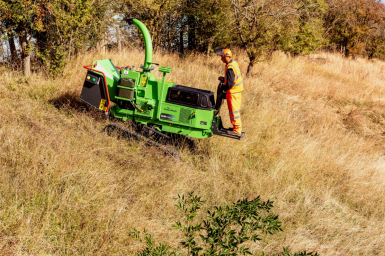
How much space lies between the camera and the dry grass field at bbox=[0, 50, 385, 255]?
311 cm

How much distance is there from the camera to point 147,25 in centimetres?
1248

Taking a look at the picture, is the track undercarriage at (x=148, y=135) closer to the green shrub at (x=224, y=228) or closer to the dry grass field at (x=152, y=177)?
the dry grass field at (x=152, y=177)

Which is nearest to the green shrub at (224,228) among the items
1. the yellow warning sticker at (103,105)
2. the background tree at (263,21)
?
the yellow warning sticker at (103,105)

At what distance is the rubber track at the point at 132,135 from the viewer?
521 centimetres

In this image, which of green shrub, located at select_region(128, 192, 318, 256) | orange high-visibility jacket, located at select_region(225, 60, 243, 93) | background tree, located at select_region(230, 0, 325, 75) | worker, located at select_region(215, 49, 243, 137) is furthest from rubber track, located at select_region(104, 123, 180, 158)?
background tree, located at select_region(230, 0, 325, 75)

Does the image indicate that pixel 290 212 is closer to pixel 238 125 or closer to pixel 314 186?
pixel 314 186

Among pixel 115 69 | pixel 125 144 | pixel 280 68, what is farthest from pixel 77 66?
pixel 280 68

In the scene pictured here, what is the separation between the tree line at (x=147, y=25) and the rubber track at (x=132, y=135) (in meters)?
3.13

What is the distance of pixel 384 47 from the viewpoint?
2153cm

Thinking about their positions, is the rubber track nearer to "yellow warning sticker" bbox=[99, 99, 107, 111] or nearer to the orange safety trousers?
"yellow warning sticker" bbox=[99, 99, 107, 111]

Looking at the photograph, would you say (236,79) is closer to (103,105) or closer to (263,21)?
(103,105)

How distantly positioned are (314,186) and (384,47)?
873 inches

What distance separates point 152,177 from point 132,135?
1401 mm

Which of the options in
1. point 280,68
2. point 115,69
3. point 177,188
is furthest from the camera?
point 280,68
